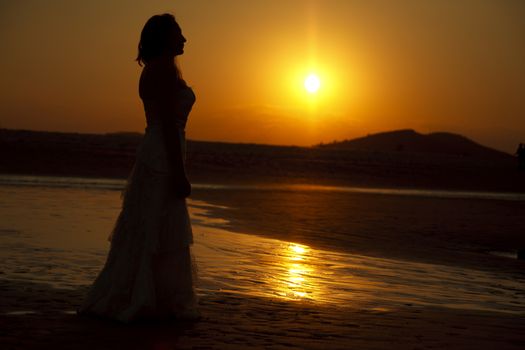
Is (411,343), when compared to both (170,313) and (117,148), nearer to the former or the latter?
(170,313)

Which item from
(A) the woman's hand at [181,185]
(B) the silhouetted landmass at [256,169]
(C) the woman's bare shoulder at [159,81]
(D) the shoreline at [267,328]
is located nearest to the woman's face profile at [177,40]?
(C) the woman's bare shoulder at [159,81]

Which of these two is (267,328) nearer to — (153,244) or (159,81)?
(153,244)

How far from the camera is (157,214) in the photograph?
689 cm

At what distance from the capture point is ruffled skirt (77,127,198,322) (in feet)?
22.3

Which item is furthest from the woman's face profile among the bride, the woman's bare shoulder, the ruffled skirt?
the ruffled skirt

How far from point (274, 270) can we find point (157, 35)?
13.3ft

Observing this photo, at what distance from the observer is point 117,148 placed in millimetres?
49906

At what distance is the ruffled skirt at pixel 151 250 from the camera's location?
6.79 metres

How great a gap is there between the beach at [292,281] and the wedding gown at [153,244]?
188 millimetres

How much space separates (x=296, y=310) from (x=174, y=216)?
1.34 meters

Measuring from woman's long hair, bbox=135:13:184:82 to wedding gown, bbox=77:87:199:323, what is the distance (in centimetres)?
35

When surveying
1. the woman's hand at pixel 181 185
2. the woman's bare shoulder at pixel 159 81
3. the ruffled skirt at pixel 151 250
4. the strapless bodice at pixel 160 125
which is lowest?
the ruffled skirt at pixel 151 250

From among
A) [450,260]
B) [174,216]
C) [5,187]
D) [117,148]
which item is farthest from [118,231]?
[117,148]

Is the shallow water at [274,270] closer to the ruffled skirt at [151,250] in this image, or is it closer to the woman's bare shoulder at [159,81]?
the ruffled skirt at [151,250]
